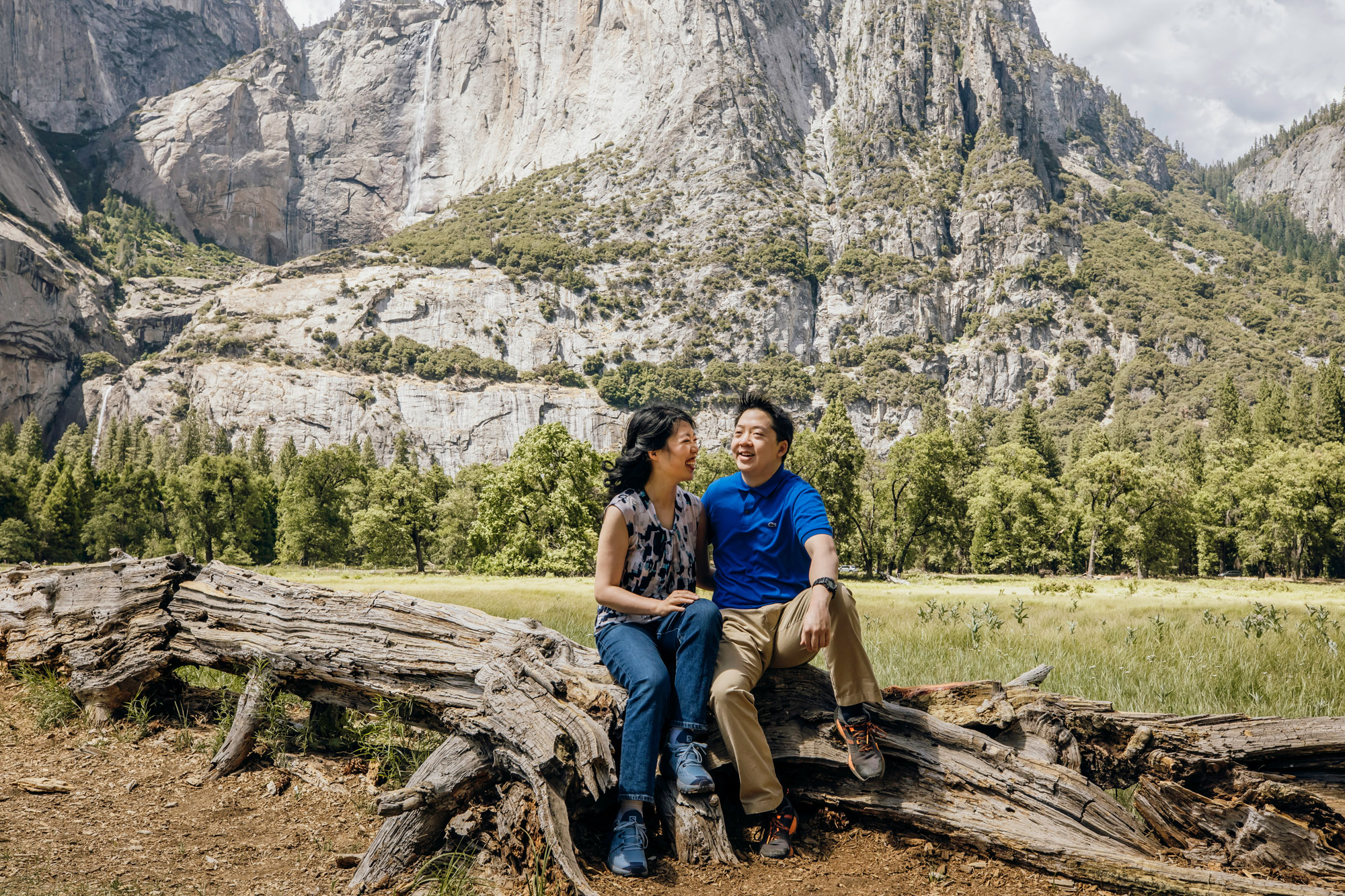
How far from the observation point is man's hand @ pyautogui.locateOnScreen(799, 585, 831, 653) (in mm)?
4516

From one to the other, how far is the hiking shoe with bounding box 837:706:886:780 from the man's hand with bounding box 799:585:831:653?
67 centimetres

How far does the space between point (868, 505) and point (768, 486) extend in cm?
5365

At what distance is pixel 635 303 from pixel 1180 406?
125517 mm

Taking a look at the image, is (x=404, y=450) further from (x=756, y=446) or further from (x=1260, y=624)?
(x=756, y=446)

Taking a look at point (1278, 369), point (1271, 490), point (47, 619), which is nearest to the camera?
point (47, 619)

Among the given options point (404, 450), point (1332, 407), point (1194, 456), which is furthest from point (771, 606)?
point (404, 450)

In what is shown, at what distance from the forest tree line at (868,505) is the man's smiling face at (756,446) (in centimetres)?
3620

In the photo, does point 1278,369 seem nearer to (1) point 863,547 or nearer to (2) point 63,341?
(1) point 863,547

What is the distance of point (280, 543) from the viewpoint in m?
68.8

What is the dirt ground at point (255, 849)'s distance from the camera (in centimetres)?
419

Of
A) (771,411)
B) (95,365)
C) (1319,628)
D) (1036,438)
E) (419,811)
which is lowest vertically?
(419,811)

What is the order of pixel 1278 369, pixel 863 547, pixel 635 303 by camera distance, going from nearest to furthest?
pixel 863 547, pixel 1278 369, pixel 635 303

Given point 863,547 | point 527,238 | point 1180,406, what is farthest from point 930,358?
point 863,547

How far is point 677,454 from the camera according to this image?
5.35 meters
